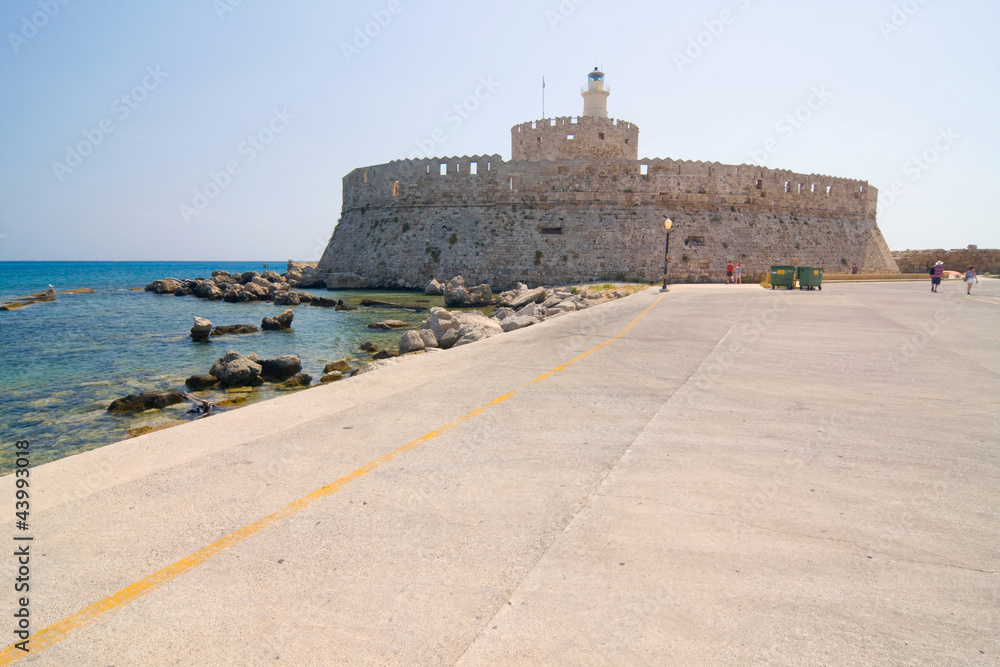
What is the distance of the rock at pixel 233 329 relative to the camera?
683 inches

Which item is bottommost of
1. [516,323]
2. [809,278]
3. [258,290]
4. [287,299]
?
[287,299]

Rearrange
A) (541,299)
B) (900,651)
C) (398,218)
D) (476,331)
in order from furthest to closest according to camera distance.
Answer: (398,218)
(541,299)
(476,331)
(900,651)

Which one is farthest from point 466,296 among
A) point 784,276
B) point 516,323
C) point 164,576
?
point 164,576

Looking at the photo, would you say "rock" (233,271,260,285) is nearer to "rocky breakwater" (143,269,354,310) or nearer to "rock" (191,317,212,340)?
"rocky breakwater" (143,269,354,310)

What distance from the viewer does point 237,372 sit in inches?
417

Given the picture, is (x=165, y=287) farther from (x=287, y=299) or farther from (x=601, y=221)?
(x=601, y=221)

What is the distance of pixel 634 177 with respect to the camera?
97.3 feet

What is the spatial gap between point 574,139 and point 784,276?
15256mm

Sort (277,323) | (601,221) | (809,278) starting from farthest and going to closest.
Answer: (601,221), (809,278), (277,323)

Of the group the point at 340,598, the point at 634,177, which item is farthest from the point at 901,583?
the point at 634,177

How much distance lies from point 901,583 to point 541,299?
18623 millimetres

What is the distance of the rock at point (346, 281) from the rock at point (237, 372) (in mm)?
23681

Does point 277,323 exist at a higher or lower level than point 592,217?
lower

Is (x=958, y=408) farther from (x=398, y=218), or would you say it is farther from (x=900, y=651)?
(x=398, y=218)
